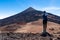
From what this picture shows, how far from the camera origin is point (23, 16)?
66688 mm

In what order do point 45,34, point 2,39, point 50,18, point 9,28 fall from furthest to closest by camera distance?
1. point 50,18
2. point 9,28
3. point 45,34
4. point 2,39

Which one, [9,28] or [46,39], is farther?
[9,28]

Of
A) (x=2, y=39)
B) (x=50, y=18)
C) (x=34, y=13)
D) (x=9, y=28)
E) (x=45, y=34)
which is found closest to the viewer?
(x=2, y=39)

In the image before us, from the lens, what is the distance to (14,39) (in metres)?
26.0

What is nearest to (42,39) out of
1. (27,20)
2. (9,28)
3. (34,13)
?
(9,28)

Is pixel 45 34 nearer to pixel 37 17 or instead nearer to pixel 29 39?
pixel 29 39

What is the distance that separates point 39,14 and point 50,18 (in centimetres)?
515

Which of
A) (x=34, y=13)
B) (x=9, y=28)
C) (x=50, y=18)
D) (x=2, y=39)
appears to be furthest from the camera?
(x=34, y=13)

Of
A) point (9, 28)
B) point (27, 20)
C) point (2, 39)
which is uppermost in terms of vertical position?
→ point (27, 20)

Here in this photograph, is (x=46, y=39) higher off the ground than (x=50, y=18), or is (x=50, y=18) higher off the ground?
(x=50, y=18)

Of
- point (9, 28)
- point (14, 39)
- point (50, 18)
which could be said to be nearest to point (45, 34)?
point (14, 39)

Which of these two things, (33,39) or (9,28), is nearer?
(33,39)

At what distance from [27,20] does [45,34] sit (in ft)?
110

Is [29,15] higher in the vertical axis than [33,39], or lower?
higher
